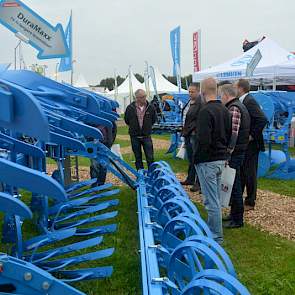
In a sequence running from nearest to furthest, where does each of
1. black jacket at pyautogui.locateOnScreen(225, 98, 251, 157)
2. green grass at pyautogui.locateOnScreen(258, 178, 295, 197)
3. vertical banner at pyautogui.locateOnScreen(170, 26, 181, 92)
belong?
black jacket at pyautogui.locateOnScreen(225, 98, 251, 157) < green grass at pyautogui.locateOnScreen(258, 178, 295, 197) < vertical banner at pyautogui.locateOnScreen(170, 26, 181, 92)

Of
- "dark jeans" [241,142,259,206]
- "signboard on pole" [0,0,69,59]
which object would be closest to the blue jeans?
"dark jeans" [241,142,259,206]

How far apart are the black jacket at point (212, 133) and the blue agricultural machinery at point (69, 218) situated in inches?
16.8

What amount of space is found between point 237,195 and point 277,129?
10.7ft

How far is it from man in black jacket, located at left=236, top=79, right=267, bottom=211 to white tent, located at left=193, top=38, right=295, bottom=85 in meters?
6.49

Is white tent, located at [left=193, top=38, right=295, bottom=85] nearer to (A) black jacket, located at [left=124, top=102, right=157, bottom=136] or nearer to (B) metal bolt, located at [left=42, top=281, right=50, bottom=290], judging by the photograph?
(A) black jacket, located at [left=124, top=102, right=157, bottom=136]

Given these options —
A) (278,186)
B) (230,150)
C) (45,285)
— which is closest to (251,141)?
(230,150)

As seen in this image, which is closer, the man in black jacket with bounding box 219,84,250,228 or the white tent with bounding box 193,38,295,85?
the man in black jacket with bounding box 219,84,250,228

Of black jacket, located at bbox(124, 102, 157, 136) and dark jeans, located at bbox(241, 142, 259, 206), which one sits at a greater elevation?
black jacket, located at bbox(124, 102, 157, 136)

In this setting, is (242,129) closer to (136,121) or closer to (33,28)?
(33,28)

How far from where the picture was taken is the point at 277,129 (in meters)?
8.32

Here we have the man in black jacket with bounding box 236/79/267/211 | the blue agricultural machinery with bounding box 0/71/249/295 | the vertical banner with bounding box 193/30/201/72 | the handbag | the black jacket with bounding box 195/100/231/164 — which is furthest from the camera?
the vertical banner with bounding box 193/30/201/72

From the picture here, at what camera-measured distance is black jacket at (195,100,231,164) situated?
4.55 meters

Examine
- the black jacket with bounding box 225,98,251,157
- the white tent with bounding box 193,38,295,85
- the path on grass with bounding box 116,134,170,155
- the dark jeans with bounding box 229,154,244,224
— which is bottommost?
the path on grass with bounding box 116,134,170,155

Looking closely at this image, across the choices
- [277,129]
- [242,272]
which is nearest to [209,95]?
[242,272]
